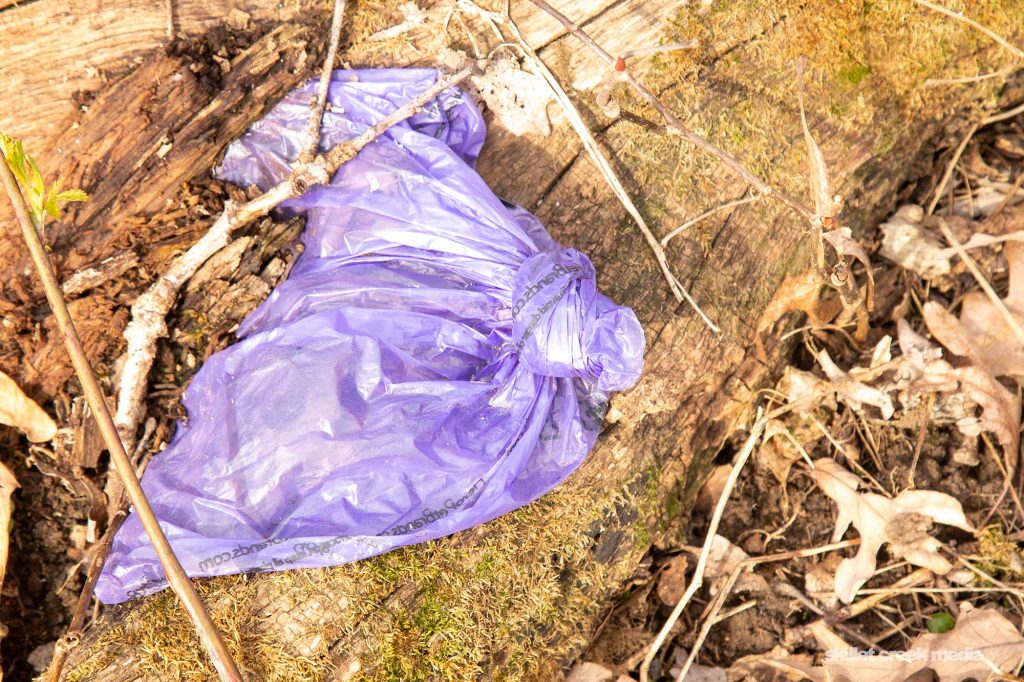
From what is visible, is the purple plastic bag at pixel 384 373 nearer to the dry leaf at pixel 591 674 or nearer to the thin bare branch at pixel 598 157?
the thin bare branch at pixel 598 157

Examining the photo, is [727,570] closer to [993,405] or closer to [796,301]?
[796,301]

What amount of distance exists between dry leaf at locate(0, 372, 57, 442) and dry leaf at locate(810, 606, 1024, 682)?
7.72 feet

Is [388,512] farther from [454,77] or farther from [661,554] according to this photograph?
[454,77]

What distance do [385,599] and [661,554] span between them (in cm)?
88

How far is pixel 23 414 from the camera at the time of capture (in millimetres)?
2078

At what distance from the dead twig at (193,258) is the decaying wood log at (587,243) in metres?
0.07

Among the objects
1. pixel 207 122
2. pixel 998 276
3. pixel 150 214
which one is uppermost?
pixel 207 122

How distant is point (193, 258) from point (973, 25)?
8.48 ft

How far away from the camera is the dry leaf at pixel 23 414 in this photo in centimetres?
205

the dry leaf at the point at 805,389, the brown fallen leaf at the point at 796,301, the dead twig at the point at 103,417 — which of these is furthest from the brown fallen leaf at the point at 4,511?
the dry leaf at the point at 805,389

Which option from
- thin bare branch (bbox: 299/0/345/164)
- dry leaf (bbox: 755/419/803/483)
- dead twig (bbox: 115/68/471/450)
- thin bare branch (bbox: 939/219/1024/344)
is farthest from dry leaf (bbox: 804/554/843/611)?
thin bare branch (bbox: 299/0/345/164)

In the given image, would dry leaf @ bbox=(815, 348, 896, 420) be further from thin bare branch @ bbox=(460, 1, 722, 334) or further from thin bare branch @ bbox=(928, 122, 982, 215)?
thin bare branch @ bbox=(928, 122, 982, 215)

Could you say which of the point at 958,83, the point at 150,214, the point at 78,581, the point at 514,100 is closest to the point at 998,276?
the point at 958,83

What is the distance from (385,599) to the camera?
6.22 feet
